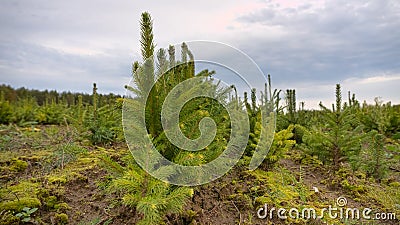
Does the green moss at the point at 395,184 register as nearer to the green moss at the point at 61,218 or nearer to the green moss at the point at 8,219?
the green moss at the point at 61,218

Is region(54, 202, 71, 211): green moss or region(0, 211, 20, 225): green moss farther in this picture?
region(54, 202, 71, 211): green moss

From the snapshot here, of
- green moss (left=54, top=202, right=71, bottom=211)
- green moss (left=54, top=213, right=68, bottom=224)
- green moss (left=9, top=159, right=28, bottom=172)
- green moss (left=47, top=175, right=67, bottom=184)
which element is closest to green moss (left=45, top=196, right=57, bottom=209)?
green moss (left=54, top=202, right=71, bottom=211)

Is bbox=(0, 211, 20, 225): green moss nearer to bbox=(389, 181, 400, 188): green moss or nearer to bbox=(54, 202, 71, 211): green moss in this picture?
bbox=(54, 202, 71, 211): green moss

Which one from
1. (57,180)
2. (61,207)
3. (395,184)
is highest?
(57,180)

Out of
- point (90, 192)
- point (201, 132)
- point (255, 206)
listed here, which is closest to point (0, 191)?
point (90, 192)

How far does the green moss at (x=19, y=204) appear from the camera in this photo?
276cm

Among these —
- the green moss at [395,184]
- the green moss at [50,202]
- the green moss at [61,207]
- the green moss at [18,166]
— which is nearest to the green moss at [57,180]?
the green moss at [50,202]

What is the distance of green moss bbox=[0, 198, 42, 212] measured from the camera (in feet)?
9.06

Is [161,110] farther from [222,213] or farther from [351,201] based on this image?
[351,201]

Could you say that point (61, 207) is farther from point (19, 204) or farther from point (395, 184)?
point (395, 184)

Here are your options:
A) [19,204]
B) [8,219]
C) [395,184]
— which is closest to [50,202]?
[19,204]

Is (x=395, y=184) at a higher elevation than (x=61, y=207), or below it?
below

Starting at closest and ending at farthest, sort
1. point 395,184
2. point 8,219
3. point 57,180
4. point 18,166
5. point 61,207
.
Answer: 1. point 8,219
2. point 61,207
3. point 57,180
4. point 18,166
5. point 395,184

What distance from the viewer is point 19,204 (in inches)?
110
